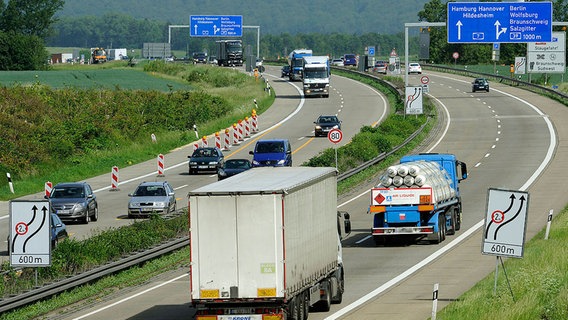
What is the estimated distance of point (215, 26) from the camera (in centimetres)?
13188

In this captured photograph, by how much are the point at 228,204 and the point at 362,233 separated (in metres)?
19.7

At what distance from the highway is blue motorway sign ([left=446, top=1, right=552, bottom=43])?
6058mm

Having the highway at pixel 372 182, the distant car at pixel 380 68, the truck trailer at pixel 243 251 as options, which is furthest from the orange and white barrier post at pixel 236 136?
the distant car at pixel 380 68

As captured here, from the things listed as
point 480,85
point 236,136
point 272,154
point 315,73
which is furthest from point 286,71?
point 272,154

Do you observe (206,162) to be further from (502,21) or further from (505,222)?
(505,222)

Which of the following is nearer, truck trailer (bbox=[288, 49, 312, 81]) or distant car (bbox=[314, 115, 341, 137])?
distant car (bbox=[314, 115, 341, 137])

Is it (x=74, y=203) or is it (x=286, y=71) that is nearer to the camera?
(x=74, y=203)

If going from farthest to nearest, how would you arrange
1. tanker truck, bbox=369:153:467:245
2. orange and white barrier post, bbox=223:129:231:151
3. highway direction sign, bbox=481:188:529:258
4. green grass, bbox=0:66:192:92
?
green grass, bbox=0:66:192:92 < orange and white barrier post, bbox=223:129:231:151 < tanker truck, bbox=369:153:467:245 < highway direction sign, bbox=481:188:529:258

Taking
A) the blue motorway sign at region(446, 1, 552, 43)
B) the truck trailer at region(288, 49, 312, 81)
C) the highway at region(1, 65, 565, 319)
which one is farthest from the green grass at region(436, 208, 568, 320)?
the truck trailer at region(288, 49, 312, 81)

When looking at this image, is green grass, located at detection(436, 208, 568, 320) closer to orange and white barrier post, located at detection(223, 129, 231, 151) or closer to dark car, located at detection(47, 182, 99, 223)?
dark car, located at detection(47, 182, 99, 223)

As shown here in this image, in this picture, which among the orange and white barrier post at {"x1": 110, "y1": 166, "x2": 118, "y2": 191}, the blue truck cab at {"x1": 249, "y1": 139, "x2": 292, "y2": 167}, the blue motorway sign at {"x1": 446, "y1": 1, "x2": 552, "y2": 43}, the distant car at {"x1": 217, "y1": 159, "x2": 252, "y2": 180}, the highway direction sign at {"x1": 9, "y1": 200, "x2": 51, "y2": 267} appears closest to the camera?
the highway direction sign at {"x1": 9, "y1": 200, "x2": 51, "y2": 267}

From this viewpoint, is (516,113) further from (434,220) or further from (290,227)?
(290,227)

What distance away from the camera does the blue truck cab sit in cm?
5762

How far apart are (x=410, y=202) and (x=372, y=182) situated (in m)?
19.3
